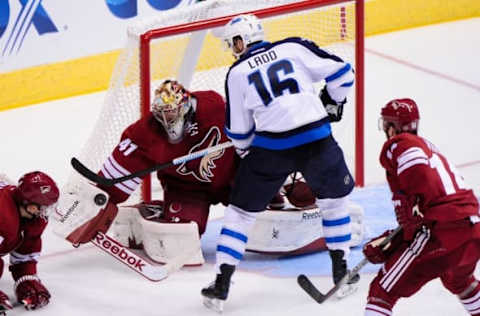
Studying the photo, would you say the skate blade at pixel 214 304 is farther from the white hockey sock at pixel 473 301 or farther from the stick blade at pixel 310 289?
the white hockey sock at pixel 473 301

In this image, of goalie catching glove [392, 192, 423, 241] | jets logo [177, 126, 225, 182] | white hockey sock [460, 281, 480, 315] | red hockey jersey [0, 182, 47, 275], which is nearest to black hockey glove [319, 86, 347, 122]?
jets logo [177, 126, 225, 182]

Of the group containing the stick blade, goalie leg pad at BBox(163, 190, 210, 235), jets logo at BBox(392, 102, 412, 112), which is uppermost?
jets logo at BBox(392, 102, 412, 112)

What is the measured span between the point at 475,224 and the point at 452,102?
3.33 m

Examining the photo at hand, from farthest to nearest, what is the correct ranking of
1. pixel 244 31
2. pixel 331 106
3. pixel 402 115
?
pixel 331 106 < pixel 244 31 < pixel 402 115

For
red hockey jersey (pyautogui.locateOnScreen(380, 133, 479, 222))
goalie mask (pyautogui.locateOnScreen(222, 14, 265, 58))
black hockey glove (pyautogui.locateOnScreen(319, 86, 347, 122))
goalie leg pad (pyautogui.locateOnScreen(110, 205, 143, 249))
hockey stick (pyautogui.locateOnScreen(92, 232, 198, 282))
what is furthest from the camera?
goalie leg pad (pyautogui.locateOnScreen(110, 205, 143, 249))

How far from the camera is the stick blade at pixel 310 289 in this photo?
201 inches

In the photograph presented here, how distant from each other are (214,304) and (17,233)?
76cm

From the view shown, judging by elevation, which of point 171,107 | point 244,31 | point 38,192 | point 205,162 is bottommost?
point 205,162

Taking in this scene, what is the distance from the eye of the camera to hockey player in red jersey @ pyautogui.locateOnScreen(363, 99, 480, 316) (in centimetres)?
434

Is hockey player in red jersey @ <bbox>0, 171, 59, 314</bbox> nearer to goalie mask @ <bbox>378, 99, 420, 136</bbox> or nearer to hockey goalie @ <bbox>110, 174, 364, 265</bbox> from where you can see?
hockey goalie @ <bbox>110, 174, 364, 265</bbox>

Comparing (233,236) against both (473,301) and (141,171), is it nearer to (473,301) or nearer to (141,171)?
(141,171)

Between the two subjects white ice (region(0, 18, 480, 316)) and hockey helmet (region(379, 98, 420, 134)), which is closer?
hockey helmet (region(379, 98, 420, 134))

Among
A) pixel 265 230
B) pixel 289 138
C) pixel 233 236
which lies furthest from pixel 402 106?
pixel 265 230

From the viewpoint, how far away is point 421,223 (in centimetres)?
441
